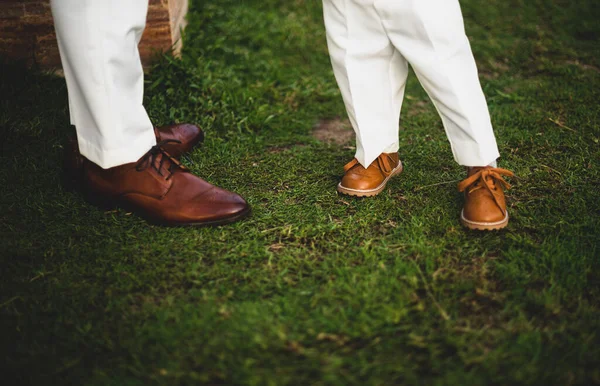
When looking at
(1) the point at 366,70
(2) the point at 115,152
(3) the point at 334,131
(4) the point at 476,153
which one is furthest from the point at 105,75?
(3) the point at 334,131

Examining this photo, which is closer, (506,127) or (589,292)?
(589,292)

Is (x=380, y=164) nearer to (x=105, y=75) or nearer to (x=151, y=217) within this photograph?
(x=151, y=217)

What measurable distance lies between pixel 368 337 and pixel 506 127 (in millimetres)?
1541

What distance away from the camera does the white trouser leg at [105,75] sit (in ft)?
4.99

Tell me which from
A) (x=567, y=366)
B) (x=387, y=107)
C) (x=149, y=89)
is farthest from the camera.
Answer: (x=149, y=89)

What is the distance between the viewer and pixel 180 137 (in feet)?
7.39

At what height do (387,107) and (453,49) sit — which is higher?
(453,49)

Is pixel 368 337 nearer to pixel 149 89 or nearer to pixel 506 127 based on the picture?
pixel 506 127

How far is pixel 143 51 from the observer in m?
2.73

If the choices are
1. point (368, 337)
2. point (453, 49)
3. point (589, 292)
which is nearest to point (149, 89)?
point (453, 49)

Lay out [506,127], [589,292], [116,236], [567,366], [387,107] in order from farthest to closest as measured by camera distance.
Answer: [506,127] < [387,107] < [116,236] < [589,292] < [567,366]

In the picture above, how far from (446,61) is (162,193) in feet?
3.21

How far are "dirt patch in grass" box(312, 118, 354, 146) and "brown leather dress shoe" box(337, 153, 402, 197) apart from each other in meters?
0.48

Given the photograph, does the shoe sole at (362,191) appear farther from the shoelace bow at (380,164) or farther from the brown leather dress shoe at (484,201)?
the brown leather dress shoe at (484,201)
